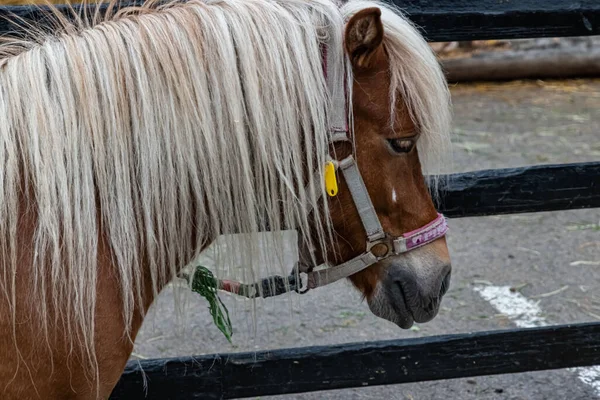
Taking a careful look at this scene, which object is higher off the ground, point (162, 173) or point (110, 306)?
point (162, 173)

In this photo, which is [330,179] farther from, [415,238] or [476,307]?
[476,307]

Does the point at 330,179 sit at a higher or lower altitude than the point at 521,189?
higher

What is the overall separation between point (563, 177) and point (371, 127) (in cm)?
112

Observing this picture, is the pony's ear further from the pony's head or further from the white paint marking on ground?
the white paint marking on ground

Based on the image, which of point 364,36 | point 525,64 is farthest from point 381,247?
point 525,64

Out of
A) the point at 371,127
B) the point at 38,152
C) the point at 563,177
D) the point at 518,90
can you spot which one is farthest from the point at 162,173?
the point at 518,90

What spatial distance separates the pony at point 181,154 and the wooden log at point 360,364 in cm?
80

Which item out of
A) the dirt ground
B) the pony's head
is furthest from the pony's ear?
the dirt ground

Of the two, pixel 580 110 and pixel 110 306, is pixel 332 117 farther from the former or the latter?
pixel 580 110

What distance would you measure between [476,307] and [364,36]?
2.48 m

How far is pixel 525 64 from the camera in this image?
26.2 feet

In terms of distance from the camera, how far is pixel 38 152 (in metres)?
1.66

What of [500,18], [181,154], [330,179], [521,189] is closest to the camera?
[181,154]

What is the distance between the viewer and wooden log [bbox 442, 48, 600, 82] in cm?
791
